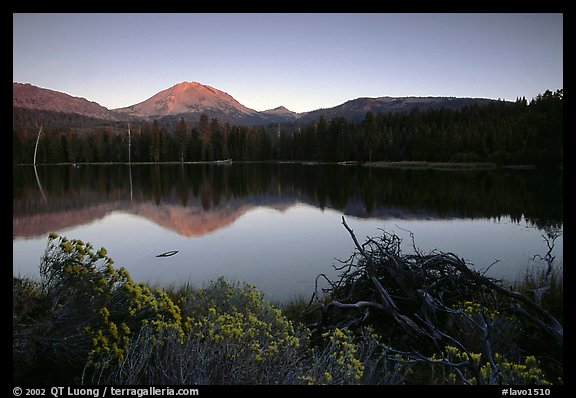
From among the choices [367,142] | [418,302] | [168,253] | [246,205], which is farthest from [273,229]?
[367,142]

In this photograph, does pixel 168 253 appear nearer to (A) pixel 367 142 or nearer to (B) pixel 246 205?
(B) pixel 246 205

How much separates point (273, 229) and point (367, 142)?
8651cm

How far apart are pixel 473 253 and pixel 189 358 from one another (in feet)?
40.0

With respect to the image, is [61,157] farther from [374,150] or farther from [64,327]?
[64,327]

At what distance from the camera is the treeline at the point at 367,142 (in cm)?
7381

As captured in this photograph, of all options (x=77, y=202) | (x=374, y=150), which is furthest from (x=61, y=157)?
(x=77, y=202)

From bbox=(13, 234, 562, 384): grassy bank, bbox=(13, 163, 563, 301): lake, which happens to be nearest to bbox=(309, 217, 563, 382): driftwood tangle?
bbox=(13, 234, 562, 384): grassy bank

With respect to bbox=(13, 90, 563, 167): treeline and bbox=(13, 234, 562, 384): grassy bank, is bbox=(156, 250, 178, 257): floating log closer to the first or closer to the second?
bbox=(13, 234, 562, 384): grassy bank

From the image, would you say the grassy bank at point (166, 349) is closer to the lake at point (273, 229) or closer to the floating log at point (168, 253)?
the lake at point (273, 229)

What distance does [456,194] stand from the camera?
30.9 meters

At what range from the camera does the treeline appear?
242 feet

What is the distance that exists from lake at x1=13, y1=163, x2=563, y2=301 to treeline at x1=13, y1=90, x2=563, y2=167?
5251 cm

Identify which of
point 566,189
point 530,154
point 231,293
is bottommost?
point 231,293

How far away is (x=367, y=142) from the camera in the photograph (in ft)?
330
